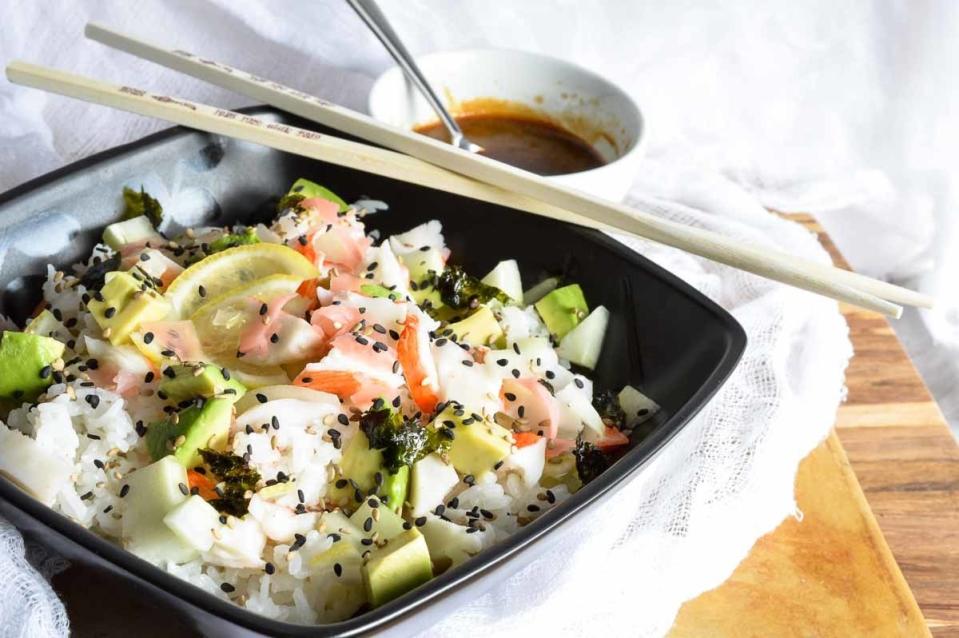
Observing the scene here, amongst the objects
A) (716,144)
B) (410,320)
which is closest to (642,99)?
(716,144)

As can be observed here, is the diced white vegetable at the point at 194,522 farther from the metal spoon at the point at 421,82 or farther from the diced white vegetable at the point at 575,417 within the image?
the metal spoon at the point at 421,82

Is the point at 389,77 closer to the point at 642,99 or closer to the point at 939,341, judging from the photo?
the point at 642,99

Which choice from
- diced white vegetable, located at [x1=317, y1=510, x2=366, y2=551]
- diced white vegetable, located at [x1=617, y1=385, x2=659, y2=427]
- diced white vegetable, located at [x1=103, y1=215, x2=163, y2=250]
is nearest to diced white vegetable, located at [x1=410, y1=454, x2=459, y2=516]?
diced white vegetable, located at [x1=317, y1=510, x2=366, y2=551]

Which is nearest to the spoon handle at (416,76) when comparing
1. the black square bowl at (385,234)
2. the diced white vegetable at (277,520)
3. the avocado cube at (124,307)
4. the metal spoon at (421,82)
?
the metal spoon at (421,82)

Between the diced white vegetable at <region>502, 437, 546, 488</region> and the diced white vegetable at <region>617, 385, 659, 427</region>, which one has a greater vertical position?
the diced white vegetable at <region>502, 437, 546, 488</region>

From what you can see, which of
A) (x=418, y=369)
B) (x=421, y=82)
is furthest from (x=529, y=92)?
(x=418, y=369)

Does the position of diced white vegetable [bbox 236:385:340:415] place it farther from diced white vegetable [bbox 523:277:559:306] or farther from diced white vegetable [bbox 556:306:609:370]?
diced white vegetable [bbox 523:277:559:306]
